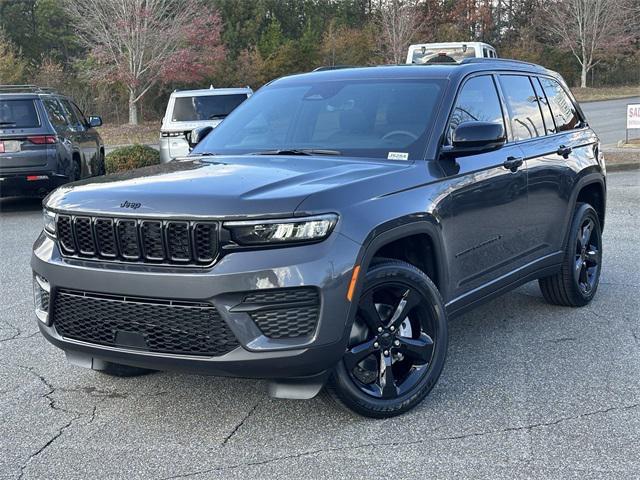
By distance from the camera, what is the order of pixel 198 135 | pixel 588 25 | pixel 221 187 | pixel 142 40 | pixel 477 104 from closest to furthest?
pixel 221 187
pixel 477 104
pixel 198 135
pixel 142 40
pixel 588 25

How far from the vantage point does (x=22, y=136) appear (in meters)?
11.7

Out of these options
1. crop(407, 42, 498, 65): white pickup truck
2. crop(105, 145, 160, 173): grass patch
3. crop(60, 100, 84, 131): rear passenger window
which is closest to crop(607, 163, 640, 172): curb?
crop(407, 42, 498, 65): white pickup truck

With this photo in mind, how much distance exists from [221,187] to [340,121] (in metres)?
1.43

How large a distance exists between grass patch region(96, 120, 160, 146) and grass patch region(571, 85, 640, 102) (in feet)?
74.3

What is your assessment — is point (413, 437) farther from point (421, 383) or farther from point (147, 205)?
point (147, 205)

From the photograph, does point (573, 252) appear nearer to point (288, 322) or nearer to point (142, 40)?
point (288, 322)

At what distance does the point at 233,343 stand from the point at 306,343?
12.8 inches

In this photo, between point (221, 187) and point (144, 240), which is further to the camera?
point (221, 187)

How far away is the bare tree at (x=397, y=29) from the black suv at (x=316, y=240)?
121 ft

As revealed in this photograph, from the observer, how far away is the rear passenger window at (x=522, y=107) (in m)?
5.58

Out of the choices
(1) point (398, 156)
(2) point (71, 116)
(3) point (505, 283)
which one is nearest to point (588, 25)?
(2) point (71, 116)

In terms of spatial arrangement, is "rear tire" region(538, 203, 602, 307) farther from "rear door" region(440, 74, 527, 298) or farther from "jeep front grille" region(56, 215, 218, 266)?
"jeep front grille" region(56, 215, 218, 266)

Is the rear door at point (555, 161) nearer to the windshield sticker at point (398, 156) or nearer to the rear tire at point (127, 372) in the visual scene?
the windshield sticker at point (398, 156)

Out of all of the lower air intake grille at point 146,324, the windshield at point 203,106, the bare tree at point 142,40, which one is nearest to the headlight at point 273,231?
the lower air intake grille at point 146,324
